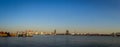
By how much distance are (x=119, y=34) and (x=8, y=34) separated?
7724 centimetres

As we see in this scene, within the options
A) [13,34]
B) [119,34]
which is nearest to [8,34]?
[13,34]

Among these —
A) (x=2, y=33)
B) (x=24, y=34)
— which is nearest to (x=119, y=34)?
(x=24, y=34)

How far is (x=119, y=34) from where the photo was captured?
13375 cm

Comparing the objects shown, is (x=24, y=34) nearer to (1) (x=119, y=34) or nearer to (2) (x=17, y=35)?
(2) (x=17, y=35)

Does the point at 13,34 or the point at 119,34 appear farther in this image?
the point at 119,34

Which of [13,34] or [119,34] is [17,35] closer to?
[13,34]

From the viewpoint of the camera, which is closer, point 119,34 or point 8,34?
point 8,34

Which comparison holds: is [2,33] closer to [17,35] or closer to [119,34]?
[17,35]

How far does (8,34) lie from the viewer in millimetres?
90562

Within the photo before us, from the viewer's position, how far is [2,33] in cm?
8756

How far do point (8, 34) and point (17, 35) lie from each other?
4114mm

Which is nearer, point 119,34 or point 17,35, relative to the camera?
point 17,35

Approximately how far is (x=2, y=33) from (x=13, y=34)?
6142mm

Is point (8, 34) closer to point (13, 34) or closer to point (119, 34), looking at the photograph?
point (13, 34)
